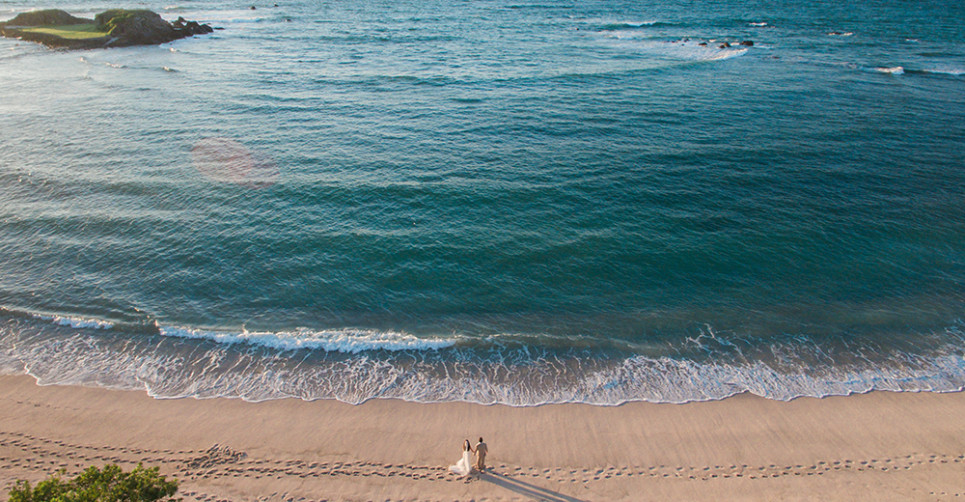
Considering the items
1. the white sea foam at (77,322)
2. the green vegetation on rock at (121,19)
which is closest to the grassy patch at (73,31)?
the green vegetation on rock at (121,19)

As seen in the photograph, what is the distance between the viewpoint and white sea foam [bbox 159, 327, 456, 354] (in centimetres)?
2223

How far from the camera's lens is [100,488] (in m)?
11.2

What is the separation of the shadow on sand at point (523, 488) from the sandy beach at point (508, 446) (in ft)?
0.17

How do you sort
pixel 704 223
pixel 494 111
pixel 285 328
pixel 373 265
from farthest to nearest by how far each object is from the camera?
pixel 494 111
pixel 704 223
pixel 373 265
pixel 285 328

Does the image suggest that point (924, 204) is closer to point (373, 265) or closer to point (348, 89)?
point (373, 265)

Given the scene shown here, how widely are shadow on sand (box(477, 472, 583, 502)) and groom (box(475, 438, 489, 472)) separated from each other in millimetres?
216

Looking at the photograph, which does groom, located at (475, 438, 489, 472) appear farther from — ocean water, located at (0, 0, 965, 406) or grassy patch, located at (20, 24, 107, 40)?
grassy patch, located at (20, 24, 107, 40)

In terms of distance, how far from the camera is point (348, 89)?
55.7m

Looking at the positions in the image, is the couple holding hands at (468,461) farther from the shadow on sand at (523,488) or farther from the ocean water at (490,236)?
the ocean water at (490,236)

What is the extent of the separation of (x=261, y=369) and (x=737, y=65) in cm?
6722

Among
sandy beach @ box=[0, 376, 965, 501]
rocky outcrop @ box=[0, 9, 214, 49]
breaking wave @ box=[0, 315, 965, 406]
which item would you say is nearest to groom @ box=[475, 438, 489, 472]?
sandy beach @ box=[0, 376, 965, 501]

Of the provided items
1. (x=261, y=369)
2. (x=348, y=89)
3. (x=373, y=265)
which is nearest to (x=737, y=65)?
(x=348, y=89)

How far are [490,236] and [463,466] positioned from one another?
603 inches

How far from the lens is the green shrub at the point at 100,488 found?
10875 mm
